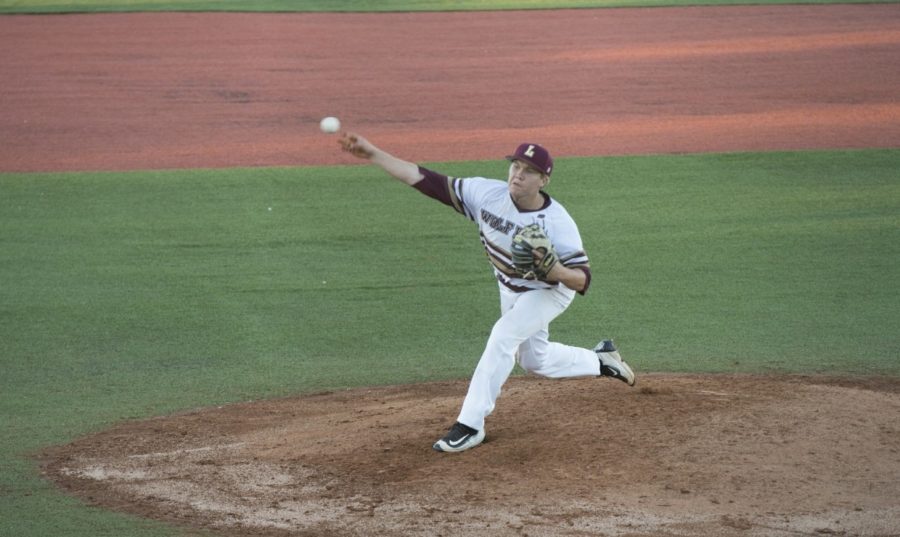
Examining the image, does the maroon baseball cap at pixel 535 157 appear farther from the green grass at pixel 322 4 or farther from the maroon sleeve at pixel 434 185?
the green grass at pixel 322 4

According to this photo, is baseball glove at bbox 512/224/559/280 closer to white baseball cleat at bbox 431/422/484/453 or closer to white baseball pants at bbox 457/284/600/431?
white baseball pants at bbox 457/284/600/431

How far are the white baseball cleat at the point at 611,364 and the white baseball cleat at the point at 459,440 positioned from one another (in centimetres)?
106

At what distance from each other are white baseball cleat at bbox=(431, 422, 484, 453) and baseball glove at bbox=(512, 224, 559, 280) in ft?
3.09

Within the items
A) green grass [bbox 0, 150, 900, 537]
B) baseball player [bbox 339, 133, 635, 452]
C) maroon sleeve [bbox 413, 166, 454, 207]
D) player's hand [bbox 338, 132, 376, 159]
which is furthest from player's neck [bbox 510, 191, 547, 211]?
green grass [bbox 0, 150, 900, 537]

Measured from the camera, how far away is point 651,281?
11375mm

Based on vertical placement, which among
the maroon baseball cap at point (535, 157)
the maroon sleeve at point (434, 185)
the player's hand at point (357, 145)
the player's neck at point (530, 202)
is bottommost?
the player's neck at point (530, 202)

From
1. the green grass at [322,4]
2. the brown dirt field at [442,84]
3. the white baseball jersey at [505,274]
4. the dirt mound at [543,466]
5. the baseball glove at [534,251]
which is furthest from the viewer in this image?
the green grass at [322,4]

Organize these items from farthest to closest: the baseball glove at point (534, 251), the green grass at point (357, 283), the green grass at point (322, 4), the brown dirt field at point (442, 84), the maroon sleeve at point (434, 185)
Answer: the green grass at point (322, 4)
the brown dirt field at point (442, 84)
the green grass at point (357, 283)
the maroon sleeve at point (434, 185)
the baseball glove at point (534, 251)

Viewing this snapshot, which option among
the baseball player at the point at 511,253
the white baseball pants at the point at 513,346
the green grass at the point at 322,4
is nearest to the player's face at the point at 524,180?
the baseball player at the point at 511,253

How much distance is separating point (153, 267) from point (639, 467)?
6249 mm

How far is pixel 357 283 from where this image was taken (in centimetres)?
1130

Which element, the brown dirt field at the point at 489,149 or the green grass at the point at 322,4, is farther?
the green grass at the point at 322,4

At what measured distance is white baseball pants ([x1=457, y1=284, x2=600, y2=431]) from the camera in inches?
278

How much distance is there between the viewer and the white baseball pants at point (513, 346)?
278 inches
